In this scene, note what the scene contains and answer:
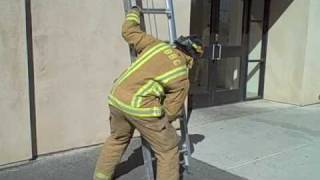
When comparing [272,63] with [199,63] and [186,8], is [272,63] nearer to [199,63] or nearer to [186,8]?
[199,63]

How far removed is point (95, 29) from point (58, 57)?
1.93ft

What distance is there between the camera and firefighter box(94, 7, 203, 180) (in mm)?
4254

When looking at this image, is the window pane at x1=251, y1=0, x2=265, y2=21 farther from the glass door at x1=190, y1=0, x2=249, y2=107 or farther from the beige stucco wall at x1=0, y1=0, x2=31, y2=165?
the beige stucco wall at x1=0, y1=0, x2=31, y2=165

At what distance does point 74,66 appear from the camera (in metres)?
5.63

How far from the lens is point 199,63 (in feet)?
28.0

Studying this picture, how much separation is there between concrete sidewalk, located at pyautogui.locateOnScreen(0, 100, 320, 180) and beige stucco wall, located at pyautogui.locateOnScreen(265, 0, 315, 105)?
1.14 meters

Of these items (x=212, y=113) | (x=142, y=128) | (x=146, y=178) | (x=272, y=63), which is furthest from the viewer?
(x=272, y=63)

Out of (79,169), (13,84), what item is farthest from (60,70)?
(79,169)

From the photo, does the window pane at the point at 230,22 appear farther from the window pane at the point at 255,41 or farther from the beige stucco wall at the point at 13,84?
the beige stucco wall at the point at 13,84

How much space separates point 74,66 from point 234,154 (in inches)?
88.7

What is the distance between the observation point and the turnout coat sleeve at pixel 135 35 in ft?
14.9

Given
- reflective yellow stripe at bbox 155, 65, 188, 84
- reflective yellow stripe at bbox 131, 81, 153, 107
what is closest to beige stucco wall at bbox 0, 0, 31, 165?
reflective yellow stripe at bbox 131, 81, 153, 107

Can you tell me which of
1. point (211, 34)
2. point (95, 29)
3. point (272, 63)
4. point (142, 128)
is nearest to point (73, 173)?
point (142, 128)

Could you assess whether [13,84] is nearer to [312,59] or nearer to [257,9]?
[257,9]
